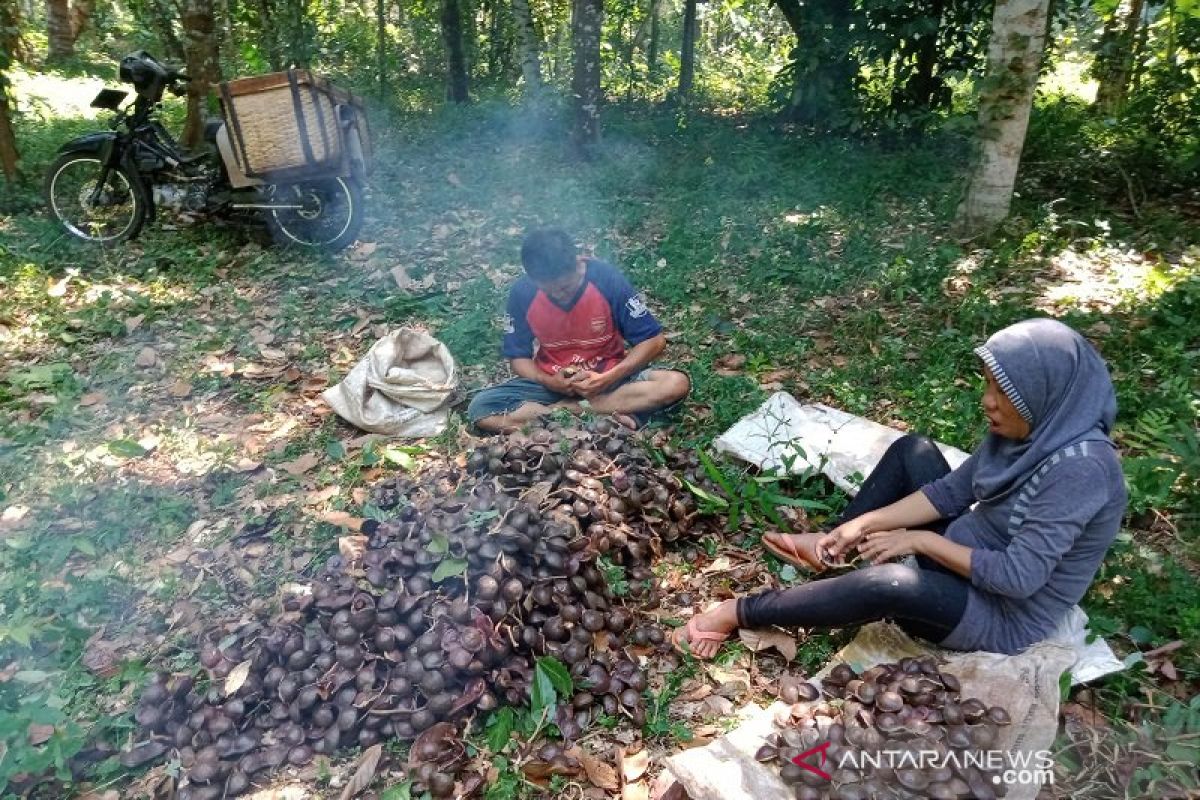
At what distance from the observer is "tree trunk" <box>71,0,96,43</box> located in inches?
579

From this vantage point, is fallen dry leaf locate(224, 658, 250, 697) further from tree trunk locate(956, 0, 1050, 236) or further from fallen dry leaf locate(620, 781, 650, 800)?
tree trunk locate(956, 0, 1050, 236)

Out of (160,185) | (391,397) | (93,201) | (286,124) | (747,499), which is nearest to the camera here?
(747,499)

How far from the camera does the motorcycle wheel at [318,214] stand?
625cm

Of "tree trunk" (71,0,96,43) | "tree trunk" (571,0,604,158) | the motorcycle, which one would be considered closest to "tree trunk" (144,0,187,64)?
the motorcycle

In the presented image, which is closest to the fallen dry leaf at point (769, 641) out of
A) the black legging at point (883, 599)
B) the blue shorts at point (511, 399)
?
the black legging at point (883, 599)

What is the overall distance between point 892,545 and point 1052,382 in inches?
27.7

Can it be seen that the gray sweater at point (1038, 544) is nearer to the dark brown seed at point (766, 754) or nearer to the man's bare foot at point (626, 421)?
the dark brown seed at point (766, 754)

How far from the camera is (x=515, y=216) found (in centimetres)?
715

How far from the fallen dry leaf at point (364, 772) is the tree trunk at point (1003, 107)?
529cm

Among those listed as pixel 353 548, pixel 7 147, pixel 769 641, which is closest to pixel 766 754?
pixel 769 641

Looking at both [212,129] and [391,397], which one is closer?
[391,397]

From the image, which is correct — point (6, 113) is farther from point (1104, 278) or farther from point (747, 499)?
point (1104, 278)

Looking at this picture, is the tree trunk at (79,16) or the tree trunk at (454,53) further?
the tree trunk at (79,16)

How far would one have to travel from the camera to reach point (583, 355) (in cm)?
397
